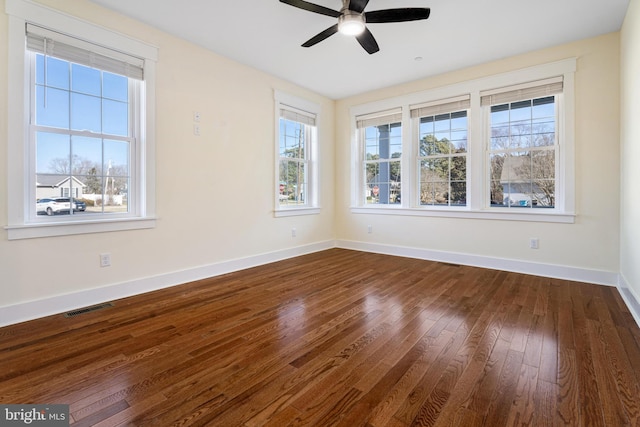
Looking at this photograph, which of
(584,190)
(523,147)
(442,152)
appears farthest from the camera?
(442,152)

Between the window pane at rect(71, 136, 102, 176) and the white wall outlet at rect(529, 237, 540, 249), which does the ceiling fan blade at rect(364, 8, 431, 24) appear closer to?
the window pane at rect(71, 136, 102, 176)

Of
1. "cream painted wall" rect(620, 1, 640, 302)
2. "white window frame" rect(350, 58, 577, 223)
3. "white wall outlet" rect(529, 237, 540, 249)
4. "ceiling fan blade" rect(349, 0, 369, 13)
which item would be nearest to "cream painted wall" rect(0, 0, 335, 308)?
"white window frame" rect(350, 58, 577, 223)

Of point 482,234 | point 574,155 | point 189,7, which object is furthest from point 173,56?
point 574,155

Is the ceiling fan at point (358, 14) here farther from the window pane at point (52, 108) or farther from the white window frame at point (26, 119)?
the window pane at point (52, 108)

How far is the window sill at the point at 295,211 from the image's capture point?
479 cm

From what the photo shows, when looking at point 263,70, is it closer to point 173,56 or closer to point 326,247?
point 173,56

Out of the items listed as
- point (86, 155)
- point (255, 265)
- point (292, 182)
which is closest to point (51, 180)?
point (86, 155)

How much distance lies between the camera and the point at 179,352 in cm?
201

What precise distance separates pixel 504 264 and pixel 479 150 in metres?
1.62

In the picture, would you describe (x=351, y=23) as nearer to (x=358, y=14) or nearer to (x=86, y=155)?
(x=358, y=14)

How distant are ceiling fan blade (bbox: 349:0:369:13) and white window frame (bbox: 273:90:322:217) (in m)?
2.29

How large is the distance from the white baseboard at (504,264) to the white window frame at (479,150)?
0.58 m

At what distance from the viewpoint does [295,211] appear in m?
5.07

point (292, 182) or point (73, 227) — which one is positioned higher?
point (292, 182)
